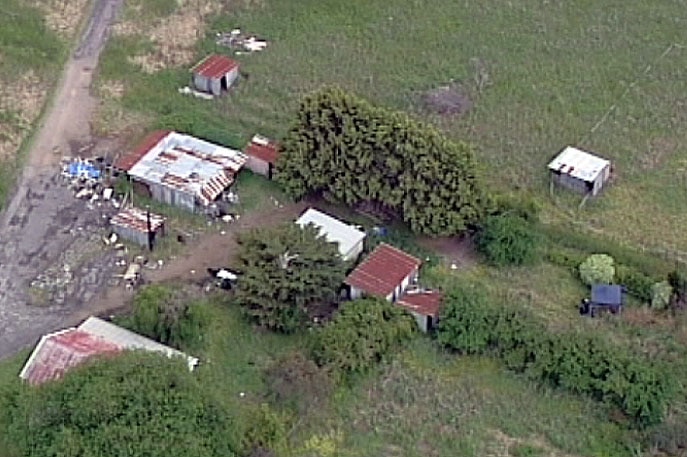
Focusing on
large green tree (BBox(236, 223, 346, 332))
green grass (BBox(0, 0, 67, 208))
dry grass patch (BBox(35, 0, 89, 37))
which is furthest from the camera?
dry grass patch (BBox(35, 0, 89, 37))

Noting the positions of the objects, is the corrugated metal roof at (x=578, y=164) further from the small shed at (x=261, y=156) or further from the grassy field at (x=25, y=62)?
the grassy field at (x=25, y=62)

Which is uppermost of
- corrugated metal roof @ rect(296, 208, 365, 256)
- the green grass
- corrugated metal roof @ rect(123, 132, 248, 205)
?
corrugated metal roof @ rect(296, 208, 365, 256)

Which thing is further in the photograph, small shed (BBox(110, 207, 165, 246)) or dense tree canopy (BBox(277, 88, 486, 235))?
small shed (BBox(110, 207, 165, 246))

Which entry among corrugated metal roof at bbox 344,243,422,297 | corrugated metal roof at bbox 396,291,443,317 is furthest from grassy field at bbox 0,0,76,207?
corrugated metal roof at bbox 396,291,443,317

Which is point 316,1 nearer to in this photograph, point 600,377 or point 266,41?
point 266,41

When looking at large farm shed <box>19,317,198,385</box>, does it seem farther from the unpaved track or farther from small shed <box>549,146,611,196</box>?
small shed <box>549,146,611,196</box>

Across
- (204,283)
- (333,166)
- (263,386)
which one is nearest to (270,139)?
(333,166)

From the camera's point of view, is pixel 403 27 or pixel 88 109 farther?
pixel 403 27
